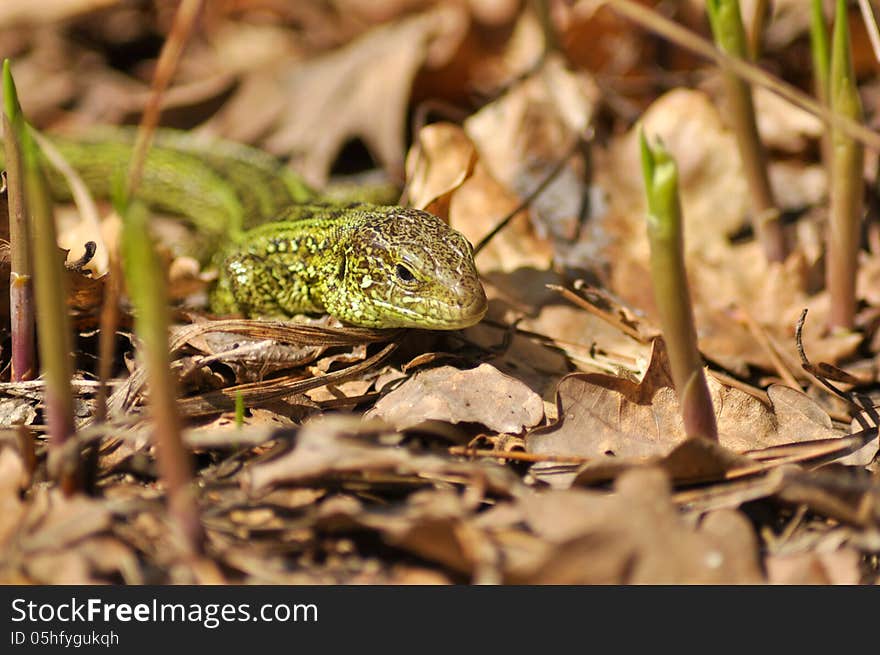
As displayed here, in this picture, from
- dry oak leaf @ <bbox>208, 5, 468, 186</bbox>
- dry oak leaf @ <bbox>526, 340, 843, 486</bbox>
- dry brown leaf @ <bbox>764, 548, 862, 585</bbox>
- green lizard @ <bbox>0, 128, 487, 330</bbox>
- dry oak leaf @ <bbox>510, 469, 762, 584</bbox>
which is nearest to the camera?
dry oak leaf @ <bbox>510, 469, 762, 584</bbox>

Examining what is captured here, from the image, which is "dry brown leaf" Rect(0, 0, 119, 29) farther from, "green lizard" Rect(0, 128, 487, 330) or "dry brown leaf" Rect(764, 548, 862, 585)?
"dry brown leaf" Rect(764, 548, 862, 585)

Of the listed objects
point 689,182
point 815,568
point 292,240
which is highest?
point 689,182

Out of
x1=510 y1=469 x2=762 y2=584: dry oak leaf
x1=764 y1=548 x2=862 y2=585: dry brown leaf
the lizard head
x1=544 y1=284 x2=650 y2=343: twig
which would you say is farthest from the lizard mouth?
x1=764 y1=548 x2=862 y2=585: dry brown leaf

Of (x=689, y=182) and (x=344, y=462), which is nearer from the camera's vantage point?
(x=344, y=462)

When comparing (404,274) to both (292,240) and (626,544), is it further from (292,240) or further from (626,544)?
(626,544)

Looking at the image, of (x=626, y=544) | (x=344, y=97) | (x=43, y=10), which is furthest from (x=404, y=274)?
(x=43, y=10)

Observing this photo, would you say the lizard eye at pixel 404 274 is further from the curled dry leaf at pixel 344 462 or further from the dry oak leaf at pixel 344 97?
the dry oak leaf at pixel 344 97
